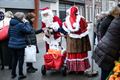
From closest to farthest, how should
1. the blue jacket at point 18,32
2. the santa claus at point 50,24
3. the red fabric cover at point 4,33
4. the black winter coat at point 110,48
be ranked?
the black winter coat at point 110,48, the blue jacket at point 18,32, the santa claus at point 50,24, the red fabric cover at point 4,33

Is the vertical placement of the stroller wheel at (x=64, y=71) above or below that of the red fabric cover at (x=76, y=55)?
below

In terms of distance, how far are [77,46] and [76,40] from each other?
162 millimetres

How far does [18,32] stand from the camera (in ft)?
29.8

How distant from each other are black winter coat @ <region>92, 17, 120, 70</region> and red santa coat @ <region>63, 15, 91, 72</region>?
10.3ft

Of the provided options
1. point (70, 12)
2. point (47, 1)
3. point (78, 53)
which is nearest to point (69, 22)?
point (70, 12)

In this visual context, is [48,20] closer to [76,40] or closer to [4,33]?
[76,40]

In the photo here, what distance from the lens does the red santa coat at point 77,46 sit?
934 cm

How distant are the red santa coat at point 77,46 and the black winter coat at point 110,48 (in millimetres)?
3132

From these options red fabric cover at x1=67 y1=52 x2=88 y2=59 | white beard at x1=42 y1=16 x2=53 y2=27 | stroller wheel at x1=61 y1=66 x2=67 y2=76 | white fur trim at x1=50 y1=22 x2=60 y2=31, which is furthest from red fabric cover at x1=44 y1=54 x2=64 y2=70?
white beard at x1=42 y1=16 x2=53 y2=27

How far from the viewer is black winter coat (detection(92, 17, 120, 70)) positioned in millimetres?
5748

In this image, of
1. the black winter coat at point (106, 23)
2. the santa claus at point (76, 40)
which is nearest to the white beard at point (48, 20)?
the santa claus at point (76, 40)

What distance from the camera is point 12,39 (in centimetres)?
918

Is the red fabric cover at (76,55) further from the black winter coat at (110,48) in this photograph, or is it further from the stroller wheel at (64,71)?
the black winter coat at (110,48)

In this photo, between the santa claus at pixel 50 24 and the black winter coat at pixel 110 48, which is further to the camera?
the santa claus at pixel 50 24
